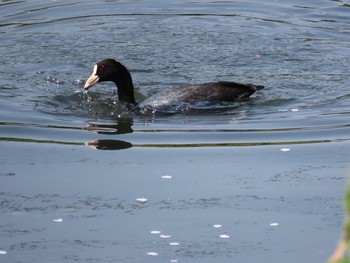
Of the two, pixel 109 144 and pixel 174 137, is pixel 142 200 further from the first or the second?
pixel 174 137

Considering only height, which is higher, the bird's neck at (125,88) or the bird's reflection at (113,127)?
the bird's neck at (125,88)

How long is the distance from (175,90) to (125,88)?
0.60 metres

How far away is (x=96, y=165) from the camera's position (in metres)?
9.50

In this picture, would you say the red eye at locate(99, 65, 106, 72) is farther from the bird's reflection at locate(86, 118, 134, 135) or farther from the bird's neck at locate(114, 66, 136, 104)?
the bird's reflection at locate(86, 118, 134, 135)

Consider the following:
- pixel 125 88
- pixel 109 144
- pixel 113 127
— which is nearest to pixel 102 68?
pixel 125 88

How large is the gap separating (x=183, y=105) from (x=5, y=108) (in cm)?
193

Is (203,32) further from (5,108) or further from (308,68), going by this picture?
(5,108)

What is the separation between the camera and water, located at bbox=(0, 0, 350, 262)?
7801 mm

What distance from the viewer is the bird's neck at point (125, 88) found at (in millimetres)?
12125

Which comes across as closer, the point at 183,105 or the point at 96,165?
the point at 96,165

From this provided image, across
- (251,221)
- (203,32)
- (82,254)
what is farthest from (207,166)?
(203,32)

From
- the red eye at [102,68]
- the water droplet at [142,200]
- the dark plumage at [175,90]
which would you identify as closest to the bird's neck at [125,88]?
the dark plumage at [175,90]

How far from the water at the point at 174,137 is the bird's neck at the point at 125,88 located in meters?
0.25

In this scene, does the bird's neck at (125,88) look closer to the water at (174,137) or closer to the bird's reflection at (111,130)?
the water at (174,137)
